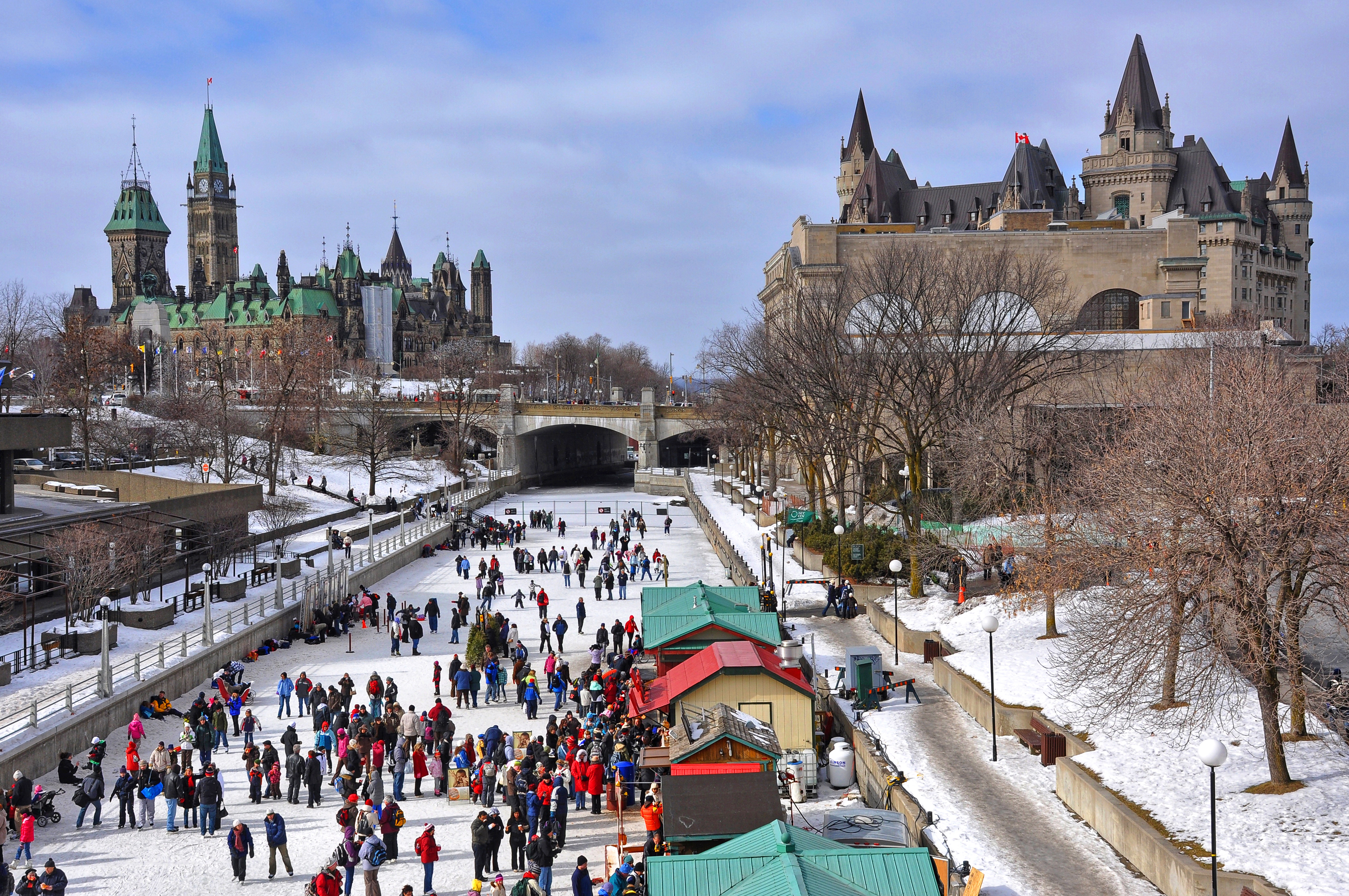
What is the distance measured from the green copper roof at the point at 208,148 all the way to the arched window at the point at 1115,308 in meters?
160

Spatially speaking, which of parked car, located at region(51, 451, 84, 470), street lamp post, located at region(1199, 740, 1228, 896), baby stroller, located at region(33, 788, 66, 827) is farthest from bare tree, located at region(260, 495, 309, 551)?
street lamp post, located at region(1199, 740, 1228, 896)

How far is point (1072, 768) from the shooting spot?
16922 millimetres

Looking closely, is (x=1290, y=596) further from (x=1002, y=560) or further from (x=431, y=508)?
(x=431, y=508)

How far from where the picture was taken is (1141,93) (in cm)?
10800

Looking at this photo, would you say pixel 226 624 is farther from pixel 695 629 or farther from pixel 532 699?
pixel 695 629

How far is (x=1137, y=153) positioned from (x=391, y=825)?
107591 mm

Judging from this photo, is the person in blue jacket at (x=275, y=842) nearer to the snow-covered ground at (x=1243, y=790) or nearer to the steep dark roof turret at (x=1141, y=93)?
the snow-covered ground at (x=1243, y=790)

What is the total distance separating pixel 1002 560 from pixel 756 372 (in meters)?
19.4

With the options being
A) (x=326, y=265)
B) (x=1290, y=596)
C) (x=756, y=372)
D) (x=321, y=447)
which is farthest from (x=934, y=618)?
(x=326, y=265)

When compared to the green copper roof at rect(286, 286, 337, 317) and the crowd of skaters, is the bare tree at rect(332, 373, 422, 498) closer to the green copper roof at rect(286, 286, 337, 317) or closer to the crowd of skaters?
the crowd of skaters

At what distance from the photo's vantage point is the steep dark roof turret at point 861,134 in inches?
5049

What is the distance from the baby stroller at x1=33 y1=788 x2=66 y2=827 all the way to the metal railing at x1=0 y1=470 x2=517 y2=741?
2368 millimetres

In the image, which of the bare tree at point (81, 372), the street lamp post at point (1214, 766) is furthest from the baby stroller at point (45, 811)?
the bare tree at point (81, 372)

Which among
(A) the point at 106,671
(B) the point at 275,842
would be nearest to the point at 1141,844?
(B) the point at 275,842
